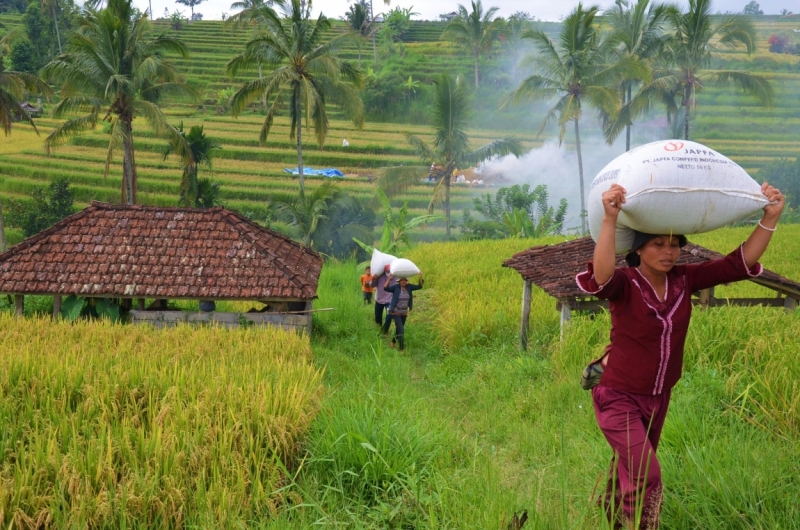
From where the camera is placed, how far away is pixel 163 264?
8977 mm

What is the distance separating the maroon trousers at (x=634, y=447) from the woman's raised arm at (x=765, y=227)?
652mm

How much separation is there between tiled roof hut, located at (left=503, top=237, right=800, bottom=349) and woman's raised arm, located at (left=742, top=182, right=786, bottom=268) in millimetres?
3872

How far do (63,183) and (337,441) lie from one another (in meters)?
21.2

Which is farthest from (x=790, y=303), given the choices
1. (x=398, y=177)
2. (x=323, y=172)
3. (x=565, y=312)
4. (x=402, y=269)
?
(x=323, y=172)

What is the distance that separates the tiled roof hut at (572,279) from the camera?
279 inches

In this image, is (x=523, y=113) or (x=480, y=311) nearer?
(x=480, y=311)

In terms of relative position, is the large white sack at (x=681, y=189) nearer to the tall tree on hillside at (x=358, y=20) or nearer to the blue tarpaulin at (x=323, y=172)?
the blue tarpaulin at (x=323, y=172)

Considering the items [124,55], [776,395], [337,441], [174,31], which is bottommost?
[337,441]

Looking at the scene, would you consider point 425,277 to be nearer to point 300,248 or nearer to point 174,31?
point 300,248

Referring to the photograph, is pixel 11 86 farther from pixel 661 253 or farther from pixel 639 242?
pixel 661 253

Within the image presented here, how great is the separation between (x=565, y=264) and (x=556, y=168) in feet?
88.8

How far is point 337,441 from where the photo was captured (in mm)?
3992

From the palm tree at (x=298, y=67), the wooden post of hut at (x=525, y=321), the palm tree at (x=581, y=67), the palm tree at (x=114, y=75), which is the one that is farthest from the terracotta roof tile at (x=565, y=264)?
the palm tree at (x=581, y=67)

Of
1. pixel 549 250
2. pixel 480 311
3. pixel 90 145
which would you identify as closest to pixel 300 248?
pixel 480 311
